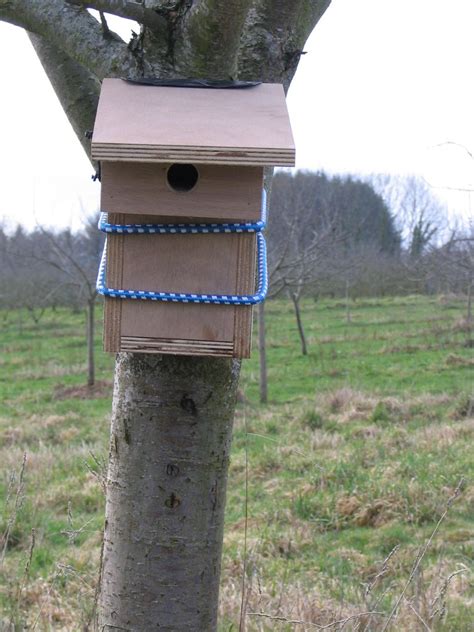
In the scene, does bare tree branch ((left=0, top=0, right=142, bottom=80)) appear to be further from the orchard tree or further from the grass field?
the grass field

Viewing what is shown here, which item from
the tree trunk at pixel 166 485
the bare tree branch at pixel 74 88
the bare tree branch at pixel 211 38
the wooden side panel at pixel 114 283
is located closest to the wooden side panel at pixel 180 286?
the wooden side panel at pixel 114 283

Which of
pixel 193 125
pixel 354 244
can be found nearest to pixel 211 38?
pixel 193 125

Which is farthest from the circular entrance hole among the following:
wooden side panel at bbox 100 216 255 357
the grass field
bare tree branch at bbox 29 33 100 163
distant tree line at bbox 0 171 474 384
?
distant tree line at bbox 0 171 474 384

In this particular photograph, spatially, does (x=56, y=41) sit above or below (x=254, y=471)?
above

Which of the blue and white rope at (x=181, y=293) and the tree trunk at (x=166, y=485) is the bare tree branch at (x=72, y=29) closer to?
the blue and white rope at (x=181, y=293)

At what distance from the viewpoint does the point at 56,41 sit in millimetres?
2084

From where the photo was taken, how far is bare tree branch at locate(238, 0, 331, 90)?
6.93 ft

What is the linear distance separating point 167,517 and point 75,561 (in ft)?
10.6

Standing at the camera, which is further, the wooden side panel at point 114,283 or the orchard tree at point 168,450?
the orchard tree at point 168,450

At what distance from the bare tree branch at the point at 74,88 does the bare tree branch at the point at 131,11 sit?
46 centimetres

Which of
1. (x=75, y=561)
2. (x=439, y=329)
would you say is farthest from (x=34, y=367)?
(x=75, y=561)

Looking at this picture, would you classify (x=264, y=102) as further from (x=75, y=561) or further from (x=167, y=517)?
(x=75, y=561)

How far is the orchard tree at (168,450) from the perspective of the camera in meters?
1.89

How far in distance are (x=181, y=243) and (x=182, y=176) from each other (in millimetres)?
202
